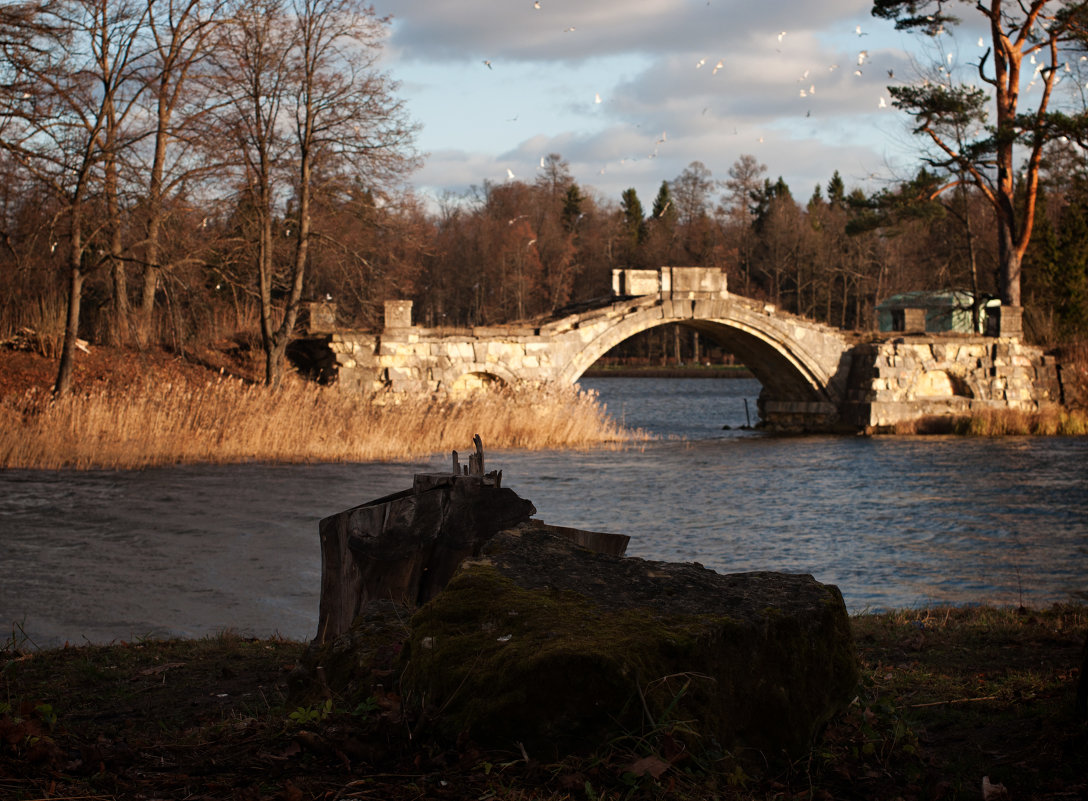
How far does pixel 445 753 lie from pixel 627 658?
48 cm

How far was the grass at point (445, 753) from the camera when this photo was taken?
228 centimetres

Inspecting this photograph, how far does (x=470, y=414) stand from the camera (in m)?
18.2

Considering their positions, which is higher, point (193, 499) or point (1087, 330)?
point (1087, 330)

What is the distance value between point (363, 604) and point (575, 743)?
154 centimetres

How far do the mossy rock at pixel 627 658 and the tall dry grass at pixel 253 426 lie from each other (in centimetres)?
1082

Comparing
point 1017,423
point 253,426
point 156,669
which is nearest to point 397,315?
point 253,426

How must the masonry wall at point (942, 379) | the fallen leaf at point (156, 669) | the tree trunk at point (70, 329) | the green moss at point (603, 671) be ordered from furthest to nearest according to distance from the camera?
1. the masonry wall at point (942, 379)
2. the tree trunk at point (70, 329)
3. the fallen leaf at point (156, 669)
4. the green moss at point (603, 671)

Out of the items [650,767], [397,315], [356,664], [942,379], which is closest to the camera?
[650,767]

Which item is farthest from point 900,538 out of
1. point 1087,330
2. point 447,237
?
point 447,237

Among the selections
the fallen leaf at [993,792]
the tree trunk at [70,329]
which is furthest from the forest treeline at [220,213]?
the fallen leaf at [993,792]

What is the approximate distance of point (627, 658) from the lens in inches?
96.2

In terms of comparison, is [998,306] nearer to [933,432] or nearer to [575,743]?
[933,432]

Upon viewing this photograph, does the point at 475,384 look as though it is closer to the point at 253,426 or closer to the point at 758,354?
the point at 253,426

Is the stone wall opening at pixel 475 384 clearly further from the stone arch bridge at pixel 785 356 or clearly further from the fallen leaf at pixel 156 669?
the fallen leaf at pixel 156 669
